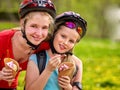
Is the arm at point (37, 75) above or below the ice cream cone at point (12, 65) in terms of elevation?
below

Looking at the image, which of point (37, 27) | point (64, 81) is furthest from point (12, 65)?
point (64, 81)

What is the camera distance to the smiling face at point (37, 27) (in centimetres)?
495

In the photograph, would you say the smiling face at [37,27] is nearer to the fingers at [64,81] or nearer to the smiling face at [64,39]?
the smiling face at [64,39]

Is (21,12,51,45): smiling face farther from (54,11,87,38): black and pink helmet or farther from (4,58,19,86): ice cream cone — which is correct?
(4,58,19,86): ice cream cone

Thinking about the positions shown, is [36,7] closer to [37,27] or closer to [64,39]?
[37,27]

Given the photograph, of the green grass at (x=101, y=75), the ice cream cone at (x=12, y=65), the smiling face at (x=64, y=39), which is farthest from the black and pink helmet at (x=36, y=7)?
the green grass at (x=101, y=75)

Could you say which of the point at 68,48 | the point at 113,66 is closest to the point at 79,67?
the point at 68,48

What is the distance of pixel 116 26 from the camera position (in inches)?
1578

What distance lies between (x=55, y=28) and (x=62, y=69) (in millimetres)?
480

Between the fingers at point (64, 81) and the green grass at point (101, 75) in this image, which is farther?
the green grass at point (101, 75)

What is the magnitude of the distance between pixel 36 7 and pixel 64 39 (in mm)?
471

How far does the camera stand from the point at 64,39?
16.4ft

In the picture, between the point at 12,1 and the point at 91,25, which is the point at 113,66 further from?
the point at 91,25

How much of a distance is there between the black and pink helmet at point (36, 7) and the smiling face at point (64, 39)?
9.0 inches
